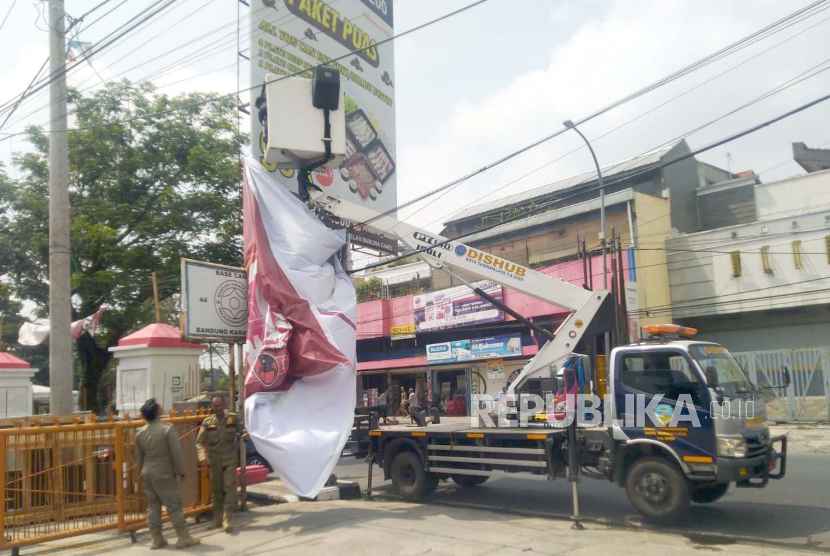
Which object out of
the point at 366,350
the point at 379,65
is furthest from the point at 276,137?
the point at 366,350

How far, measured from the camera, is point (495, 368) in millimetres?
27344

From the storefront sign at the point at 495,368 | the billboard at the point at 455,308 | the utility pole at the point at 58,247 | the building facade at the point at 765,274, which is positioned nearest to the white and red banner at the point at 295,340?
the utility pole at the point at 58,247

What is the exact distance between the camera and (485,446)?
33.6ft

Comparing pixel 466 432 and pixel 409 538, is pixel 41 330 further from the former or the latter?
pixel 409 538

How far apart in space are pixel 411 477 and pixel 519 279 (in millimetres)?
3729

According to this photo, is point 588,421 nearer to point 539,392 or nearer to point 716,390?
point 539,392

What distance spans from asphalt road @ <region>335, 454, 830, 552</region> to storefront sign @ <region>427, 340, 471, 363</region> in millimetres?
14903

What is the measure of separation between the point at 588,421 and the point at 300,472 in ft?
13.7

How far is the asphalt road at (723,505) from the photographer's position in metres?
8.16

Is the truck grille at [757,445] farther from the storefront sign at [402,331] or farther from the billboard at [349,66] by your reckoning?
the storefront sign at [402,331]

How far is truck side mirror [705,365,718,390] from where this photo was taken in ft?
28.0

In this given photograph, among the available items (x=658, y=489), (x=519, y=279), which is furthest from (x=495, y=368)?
(x=658, y=489)

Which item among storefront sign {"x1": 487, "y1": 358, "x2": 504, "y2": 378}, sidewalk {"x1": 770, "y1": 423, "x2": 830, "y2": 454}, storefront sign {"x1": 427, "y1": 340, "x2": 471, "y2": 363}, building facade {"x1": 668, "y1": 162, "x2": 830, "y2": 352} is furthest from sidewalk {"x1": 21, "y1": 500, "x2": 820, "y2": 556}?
storefront sign {"x1": 427, "y1": 340, "x2": 471, "y2": 363}

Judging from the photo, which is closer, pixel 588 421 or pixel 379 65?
pixel 588 421
